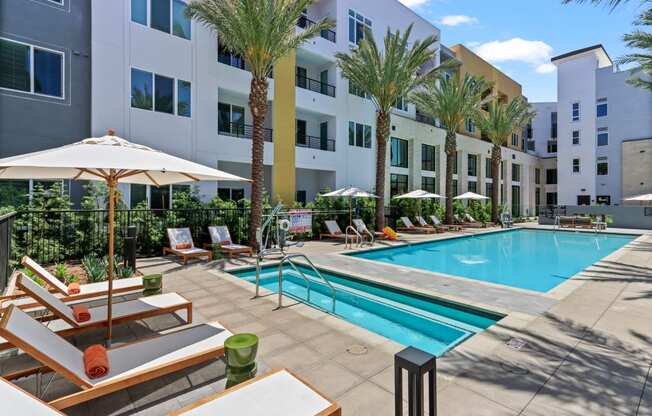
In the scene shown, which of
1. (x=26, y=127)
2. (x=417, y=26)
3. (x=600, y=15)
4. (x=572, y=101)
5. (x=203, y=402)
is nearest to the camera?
(x=203, y=402)

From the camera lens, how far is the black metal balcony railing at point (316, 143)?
20688 mm

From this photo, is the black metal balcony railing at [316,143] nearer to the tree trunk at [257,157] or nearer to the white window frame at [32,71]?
the tree trunk at [257,157]

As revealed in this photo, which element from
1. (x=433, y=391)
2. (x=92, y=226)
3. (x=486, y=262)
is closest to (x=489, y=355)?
(x=433, y=391)

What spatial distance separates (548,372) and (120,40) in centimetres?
1603

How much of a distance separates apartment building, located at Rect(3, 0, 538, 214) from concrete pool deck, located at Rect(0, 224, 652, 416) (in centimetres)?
963

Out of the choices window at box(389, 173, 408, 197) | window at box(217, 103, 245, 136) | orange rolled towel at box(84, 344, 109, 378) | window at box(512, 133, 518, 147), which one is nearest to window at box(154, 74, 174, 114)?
window at box(217, 103, 245, 136)

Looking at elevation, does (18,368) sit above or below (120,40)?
below

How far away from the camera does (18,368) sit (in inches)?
141

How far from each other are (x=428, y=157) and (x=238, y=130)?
55.1 ft

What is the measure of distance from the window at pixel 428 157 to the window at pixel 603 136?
19149 mm

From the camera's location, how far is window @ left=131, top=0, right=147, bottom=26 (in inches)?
519

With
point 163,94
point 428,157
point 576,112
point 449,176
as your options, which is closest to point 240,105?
point 163,94

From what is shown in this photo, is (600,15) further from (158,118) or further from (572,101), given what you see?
(572,101)

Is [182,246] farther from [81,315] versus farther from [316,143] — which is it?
[316,143]
